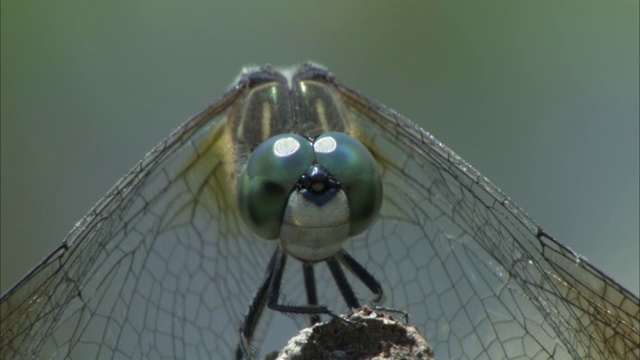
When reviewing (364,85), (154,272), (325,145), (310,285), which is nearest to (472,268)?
(310,285)

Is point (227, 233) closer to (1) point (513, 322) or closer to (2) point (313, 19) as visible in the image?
(1) point (513, 322)

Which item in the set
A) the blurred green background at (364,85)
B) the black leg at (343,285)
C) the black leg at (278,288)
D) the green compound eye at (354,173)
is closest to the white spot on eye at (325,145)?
the green compound eye at (354,173)

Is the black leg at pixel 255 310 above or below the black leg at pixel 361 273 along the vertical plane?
below

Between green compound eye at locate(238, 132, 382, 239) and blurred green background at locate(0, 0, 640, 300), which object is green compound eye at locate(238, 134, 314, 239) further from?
blurred green background at locate(0, 0, 640, 300)

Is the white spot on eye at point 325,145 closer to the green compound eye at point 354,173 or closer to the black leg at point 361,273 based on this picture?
the green compound eye at point 354,173

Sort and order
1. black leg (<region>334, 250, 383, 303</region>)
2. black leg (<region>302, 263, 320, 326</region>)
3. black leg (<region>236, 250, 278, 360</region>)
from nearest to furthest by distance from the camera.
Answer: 1. black leg (<region>236, 250, 278, 360</region>)
2. black leg (<region>334, 250, 383, 303</region>)
3. black leg (<region>302, 263, 320, 326</region>)

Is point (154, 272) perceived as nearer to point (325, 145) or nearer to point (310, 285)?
point (310, 285)

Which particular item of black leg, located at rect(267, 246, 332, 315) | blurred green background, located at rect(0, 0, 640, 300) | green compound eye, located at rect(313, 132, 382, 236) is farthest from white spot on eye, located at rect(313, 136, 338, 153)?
blurred green background, located at rect(0, 0, 640, 300)

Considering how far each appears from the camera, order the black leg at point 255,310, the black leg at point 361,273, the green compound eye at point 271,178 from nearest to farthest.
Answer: the green compound eye at point 271,178
the black leg at point 255,310
the black leg at point 361,273
